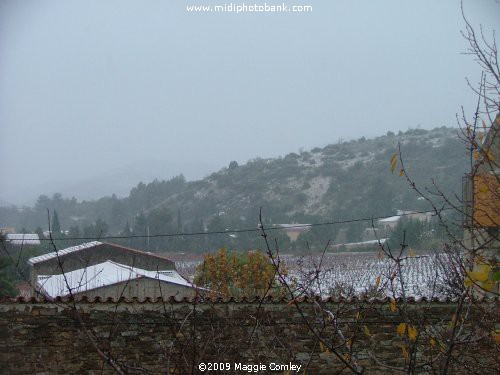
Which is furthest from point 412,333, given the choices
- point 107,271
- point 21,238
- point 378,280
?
point 21,238

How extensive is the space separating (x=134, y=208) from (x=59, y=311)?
145ft

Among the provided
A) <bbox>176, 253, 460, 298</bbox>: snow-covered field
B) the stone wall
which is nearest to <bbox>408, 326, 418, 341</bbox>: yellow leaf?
<bbox>176, 253, 460, 298</bbox>: snow-covered field

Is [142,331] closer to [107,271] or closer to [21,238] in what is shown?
[107,271]

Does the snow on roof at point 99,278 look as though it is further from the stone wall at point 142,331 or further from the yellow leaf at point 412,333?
the yellow leaf at point 412,333

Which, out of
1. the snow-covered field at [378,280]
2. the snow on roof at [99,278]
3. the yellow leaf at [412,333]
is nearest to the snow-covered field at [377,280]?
the snow-covered field at [378,280]

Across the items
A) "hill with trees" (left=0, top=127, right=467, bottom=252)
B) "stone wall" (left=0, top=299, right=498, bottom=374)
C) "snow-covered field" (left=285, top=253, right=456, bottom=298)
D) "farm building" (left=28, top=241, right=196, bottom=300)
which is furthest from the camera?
"hill with trees" (left=0, top=127, right=467, bottom=252)

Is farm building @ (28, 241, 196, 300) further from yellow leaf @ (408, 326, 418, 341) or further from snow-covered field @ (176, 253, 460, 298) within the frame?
yellow leaf @ (408, 326, 418, 341)

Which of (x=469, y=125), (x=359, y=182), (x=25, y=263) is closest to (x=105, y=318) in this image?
(x=469, y=125)

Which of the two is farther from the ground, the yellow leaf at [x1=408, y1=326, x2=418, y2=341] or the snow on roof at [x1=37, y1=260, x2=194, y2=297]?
the yellow leaf at [x1=408, y1=326, x2=418, y2=341]

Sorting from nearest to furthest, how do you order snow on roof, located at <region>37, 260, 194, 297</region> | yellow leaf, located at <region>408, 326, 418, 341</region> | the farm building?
1. yellow leaf, located at <region>408, 326, 418, 341</region>
2. snow on roof, located at <region>37, 260, 194, 297</region>
3. the farm building

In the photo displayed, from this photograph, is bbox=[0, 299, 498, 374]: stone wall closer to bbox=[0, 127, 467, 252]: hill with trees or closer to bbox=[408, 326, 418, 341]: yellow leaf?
bbox=[408, 326, 418, 341]: yellow leaf

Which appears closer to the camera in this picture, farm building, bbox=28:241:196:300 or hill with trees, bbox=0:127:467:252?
farm building, bbox=28:241:196:300

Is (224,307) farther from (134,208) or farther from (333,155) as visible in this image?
(333,155)

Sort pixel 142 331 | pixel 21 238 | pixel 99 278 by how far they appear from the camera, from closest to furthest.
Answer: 1. pixel 142 331
2. pixel 99 278
3. pixel 21 238
